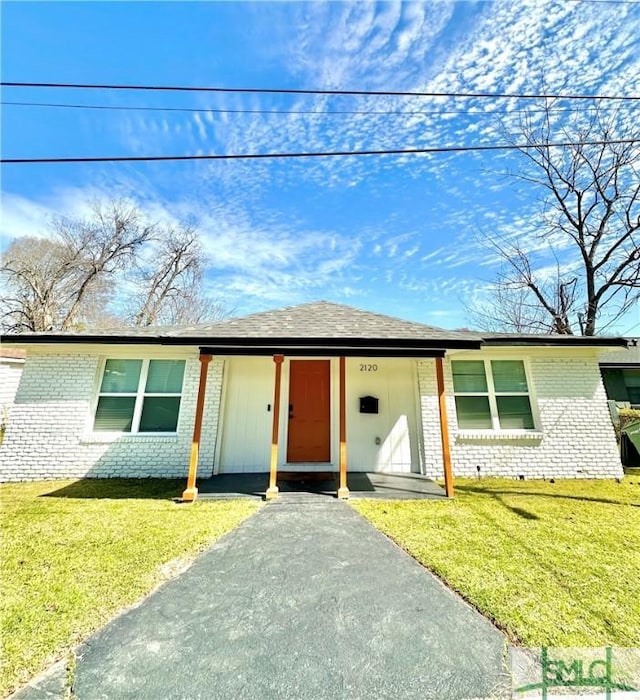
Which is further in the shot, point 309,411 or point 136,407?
point 309,411

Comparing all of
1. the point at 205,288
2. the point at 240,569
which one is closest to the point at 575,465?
the point at 240,569

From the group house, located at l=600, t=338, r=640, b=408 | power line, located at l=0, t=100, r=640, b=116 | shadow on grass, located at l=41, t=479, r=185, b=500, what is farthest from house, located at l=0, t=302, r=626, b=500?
house, located at l=600, t=338, r=640, b=408

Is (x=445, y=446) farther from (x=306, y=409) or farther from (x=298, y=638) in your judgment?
(x=298, y=638)

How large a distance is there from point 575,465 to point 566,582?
516 centimetres

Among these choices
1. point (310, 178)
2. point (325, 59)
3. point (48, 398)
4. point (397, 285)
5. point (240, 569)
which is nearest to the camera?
point (240, 569)

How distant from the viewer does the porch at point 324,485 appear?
5457mm

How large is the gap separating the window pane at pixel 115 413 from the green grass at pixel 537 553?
17.6 ft

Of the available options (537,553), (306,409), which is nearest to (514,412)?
(537,553)

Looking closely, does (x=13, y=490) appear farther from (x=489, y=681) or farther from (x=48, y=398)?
(x=489, y=681)

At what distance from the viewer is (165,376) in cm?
699

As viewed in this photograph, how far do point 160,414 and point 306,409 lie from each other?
3.25 metres

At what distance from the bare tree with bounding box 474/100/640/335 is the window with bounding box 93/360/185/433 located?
1672 cm

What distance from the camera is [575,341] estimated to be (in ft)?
22.3

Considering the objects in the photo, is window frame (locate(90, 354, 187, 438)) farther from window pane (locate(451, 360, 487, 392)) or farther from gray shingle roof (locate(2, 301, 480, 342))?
window pane (locate(451, 360, 487, 392))
